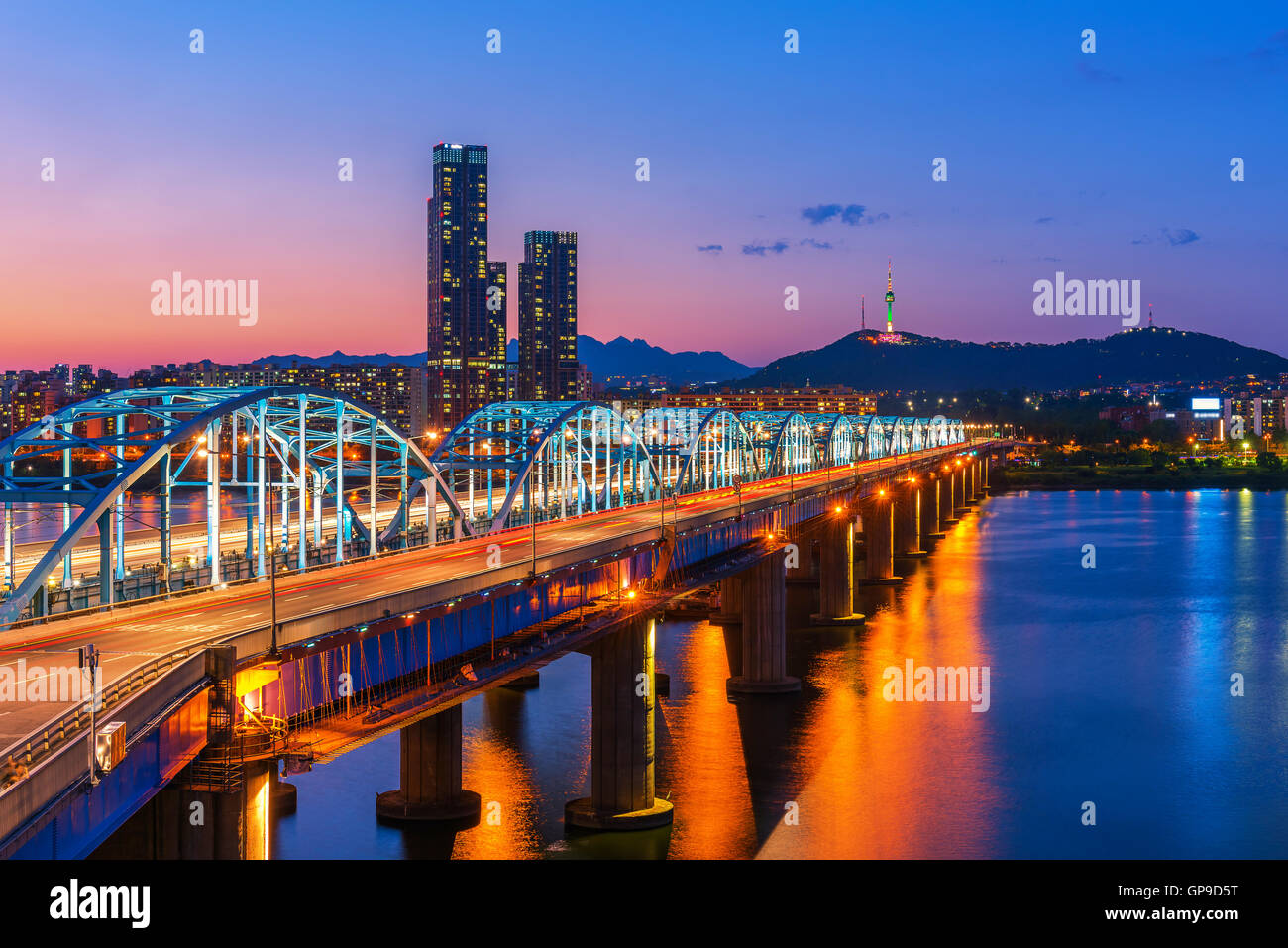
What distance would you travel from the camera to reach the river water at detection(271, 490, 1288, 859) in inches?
1599

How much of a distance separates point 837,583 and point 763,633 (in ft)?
79.4

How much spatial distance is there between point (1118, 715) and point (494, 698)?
95.1 ft

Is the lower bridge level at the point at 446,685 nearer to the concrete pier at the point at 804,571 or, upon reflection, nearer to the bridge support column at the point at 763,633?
the bridge support column at the point at 763,633

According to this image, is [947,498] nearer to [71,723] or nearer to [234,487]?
[234,487]

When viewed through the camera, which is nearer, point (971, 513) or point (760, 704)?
point (760, 704)

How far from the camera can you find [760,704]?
60.3m

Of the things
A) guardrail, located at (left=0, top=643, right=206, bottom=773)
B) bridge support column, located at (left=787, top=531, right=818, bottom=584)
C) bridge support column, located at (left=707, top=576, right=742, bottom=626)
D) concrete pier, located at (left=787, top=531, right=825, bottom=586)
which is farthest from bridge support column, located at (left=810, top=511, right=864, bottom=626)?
guardrail, located at (left=0, top=643, right=206, bottom=773)

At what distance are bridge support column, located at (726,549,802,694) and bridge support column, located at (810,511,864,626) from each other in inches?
888

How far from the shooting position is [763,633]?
61.8m

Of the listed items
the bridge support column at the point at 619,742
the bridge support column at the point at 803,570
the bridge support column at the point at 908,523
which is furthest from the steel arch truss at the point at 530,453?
the bridge support column at the point at 908,523

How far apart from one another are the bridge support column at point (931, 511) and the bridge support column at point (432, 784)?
119 meters

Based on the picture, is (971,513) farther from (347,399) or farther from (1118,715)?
(347,399)

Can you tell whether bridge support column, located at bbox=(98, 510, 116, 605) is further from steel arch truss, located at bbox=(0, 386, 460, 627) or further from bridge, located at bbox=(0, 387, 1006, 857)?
bridge, located at bbox=(0, 387, 1006, 857)
